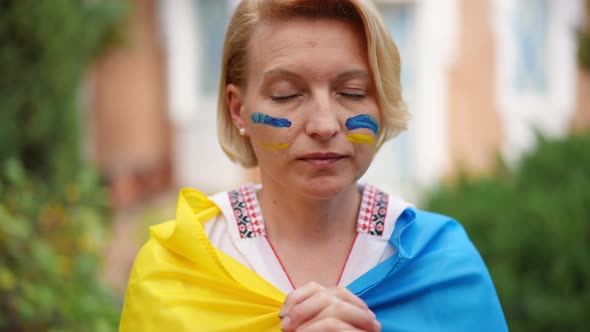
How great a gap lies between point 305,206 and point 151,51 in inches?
294

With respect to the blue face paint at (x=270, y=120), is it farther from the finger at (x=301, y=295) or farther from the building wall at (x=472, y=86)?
the building wall at (x=472, y=86)

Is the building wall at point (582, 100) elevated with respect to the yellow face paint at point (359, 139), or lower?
elevated

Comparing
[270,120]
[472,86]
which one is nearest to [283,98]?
[270,120]

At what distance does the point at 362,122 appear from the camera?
176cm

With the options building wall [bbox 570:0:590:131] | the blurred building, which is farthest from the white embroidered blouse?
building wall [bbox 570:0:590:131]

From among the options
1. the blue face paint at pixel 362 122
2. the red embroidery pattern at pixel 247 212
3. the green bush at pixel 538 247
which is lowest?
the green bush at pixel 538 247

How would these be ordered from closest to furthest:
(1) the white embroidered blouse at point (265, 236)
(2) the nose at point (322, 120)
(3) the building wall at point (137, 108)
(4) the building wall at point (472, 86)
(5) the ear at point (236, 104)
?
(2) the nose at point (322, 120), (1) the white embroidered blouse at point (265, 236), (5) the ear at point (236, 104), (4) the building wall at point (472, 86), (3) the building wall at point (137, 108)

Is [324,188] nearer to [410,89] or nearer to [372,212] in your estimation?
[372,212]

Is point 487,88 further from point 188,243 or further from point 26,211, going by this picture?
point 188,243

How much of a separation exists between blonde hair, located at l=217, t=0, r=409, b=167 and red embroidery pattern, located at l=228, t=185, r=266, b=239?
332 millimetres

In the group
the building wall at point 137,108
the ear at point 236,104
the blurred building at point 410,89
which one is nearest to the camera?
the ear at point 236,104

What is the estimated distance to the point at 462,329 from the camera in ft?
5.66

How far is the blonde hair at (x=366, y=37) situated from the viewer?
172cm

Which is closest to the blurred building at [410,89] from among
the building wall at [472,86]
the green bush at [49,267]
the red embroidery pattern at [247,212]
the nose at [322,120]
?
the building wall at [472,86]
